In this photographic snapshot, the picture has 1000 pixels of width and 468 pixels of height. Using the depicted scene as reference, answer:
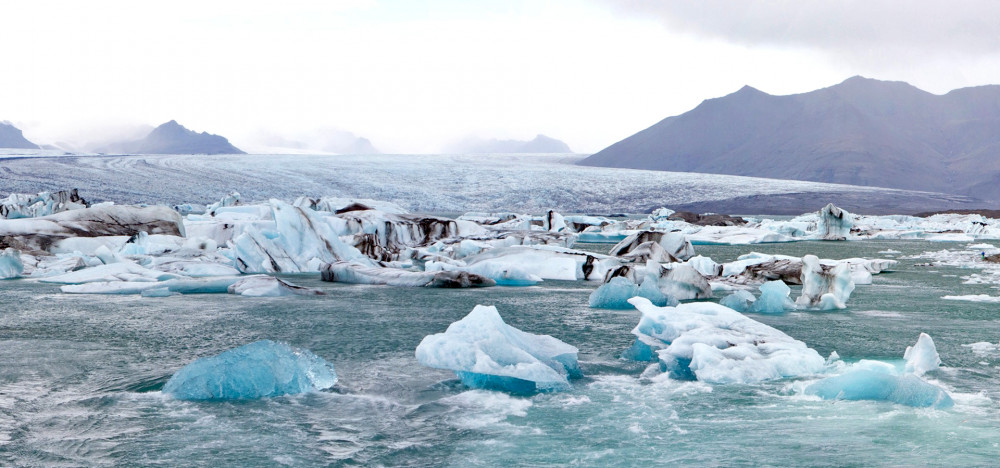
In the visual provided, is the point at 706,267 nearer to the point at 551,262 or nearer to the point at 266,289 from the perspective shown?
the point at 551,262

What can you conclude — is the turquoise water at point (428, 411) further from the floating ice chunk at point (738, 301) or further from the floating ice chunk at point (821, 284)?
the floating ice chunk at point (821, 284)

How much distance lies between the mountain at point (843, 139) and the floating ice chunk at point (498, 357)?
8622 centimetres

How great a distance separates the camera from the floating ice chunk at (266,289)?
29.7 feet

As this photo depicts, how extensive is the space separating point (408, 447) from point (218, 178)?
42.0m

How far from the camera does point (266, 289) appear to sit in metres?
9.07

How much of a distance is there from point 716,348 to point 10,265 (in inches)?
377

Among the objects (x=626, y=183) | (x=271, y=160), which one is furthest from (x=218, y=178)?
(x=626, y=183)

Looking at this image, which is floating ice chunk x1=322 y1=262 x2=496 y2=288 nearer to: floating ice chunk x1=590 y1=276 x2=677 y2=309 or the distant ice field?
floating ice chunk x1=590 y1=276 x2=677 y2=309

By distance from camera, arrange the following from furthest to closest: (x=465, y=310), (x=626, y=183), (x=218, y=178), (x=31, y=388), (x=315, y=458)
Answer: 1. (x=626, y=183)
2. (x=218, y=178)
3. (x=465, y=310)
4. (x=31, y=388)
5. (x=315, y=458)

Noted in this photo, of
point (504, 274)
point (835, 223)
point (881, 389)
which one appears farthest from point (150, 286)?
point (835, 223)

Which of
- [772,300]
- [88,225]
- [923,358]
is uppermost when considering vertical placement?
[923,358]

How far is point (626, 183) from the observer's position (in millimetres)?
49562

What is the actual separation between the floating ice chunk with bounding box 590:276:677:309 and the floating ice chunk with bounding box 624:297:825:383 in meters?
1.85

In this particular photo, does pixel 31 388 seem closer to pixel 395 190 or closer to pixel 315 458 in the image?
pixel 315 458
